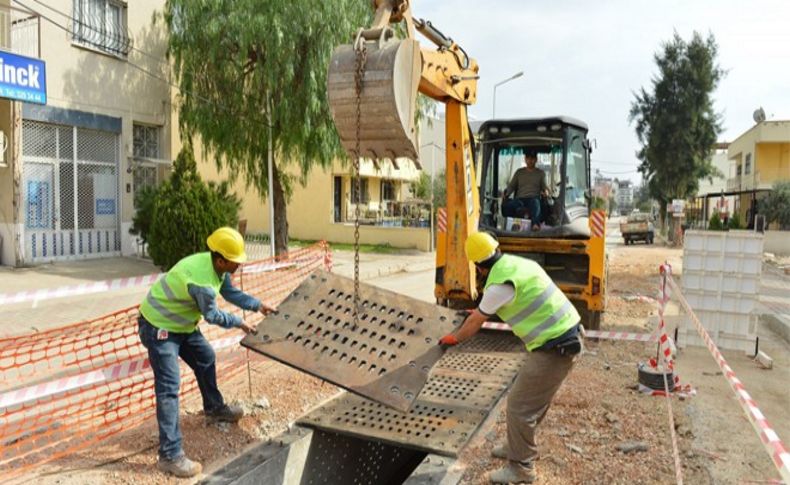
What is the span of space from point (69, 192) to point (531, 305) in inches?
537

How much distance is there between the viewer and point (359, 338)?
13.4 ft

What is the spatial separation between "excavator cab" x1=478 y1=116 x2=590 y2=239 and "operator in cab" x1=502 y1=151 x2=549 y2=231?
1 centimetres

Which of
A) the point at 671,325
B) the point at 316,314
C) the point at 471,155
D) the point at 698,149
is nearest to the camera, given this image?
the point at 316,314

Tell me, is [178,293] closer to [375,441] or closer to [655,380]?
[375,441]

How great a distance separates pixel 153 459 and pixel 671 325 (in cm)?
827

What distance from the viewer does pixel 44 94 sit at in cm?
1255

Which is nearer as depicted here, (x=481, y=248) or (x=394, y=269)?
(x=481, y=248)

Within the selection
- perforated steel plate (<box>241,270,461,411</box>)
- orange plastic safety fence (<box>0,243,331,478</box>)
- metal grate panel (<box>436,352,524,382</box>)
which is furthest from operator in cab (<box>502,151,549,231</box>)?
perforated steel plate (<box>241,270,461,411</box>)

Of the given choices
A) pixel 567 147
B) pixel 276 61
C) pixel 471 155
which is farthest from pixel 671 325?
pixel 276 61

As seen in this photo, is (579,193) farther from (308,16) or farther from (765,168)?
(765,168)

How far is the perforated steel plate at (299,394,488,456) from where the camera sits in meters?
4.33

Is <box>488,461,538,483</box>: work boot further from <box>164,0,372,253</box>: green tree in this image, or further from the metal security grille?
the metal security grille

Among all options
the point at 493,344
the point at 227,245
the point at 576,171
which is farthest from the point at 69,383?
the point at 576,171

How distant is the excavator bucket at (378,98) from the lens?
4.32 m
